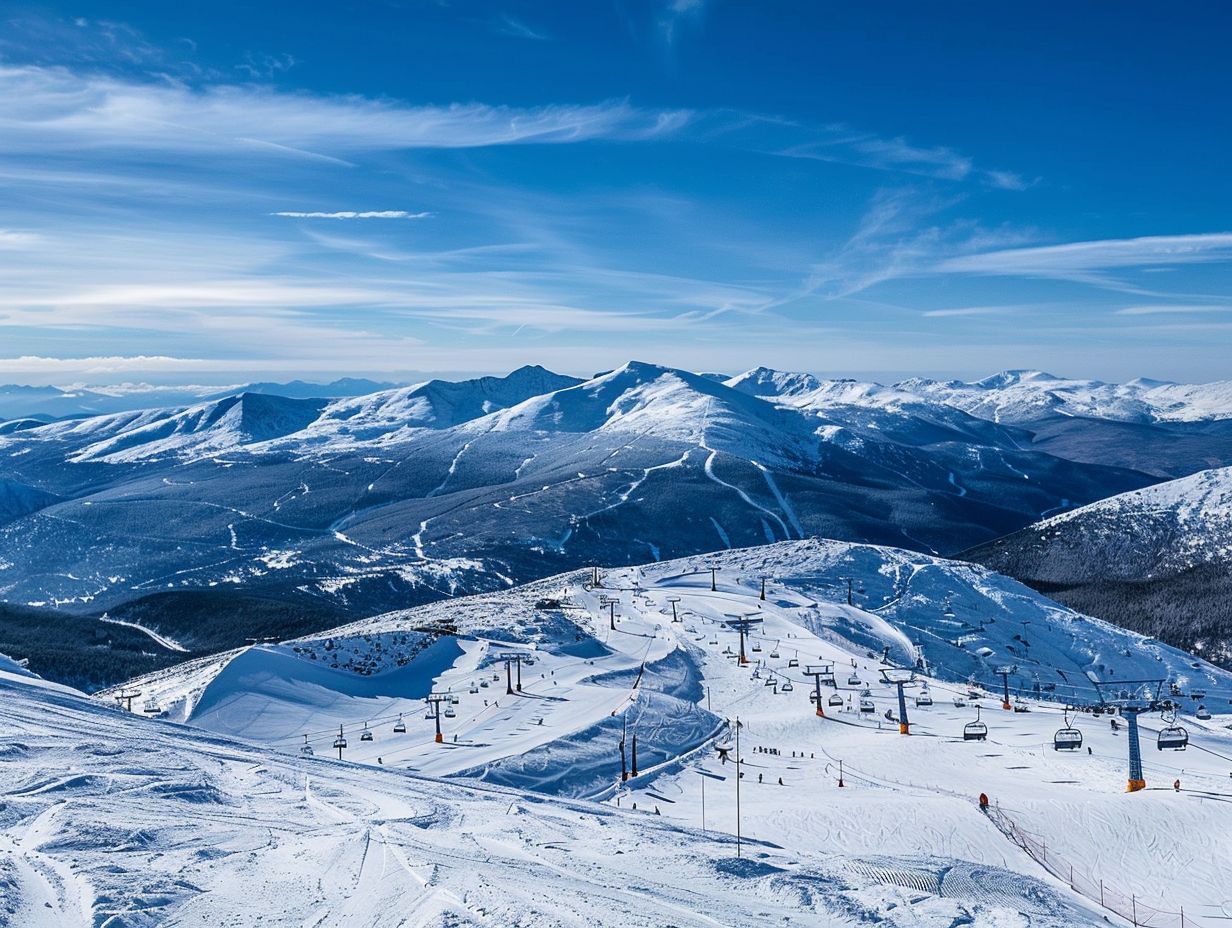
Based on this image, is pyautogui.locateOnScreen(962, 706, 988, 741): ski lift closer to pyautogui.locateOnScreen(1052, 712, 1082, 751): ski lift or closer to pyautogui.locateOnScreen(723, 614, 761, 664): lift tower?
pyautogui.locateOnScreen(1052, 712, 1082, 751): ski lift

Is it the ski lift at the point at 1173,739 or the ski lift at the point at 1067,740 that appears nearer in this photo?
Answer: the ski lift at the point at 1173,739

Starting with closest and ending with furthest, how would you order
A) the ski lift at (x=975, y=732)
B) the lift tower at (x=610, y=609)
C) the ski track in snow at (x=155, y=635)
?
the ski lift at (x=975, y=732) → the lift tower at (x=610, y=609) → the ski track in snow at (x=155, y=635)

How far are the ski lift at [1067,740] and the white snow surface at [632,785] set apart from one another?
1014mm

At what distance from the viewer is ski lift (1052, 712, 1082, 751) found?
54.2 m

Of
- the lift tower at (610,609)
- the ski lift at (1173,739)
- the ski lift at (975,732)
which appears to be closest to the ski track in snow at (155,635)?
the lift tower at (610,609)

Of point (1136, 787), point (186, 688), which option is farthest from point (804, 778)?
point (186, 688)

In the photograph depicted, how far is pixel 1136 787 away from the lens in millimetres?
45031

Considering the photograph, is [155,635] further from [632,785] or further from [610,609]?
[632,785]

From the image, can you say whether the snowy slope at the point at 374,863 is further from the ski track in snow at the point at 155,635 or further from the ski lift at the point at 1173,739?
the ski track in snow at the point at 155,635

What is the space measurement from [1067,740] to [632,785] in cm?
2761

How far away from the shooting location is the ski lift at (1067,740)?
54.2m

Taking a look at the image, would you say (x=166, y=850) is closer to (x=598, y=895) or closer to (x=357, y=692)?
(x=598, y=895)

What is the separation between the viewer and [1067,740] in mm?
54438

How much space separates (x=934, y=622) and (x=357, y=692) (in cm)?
7701
